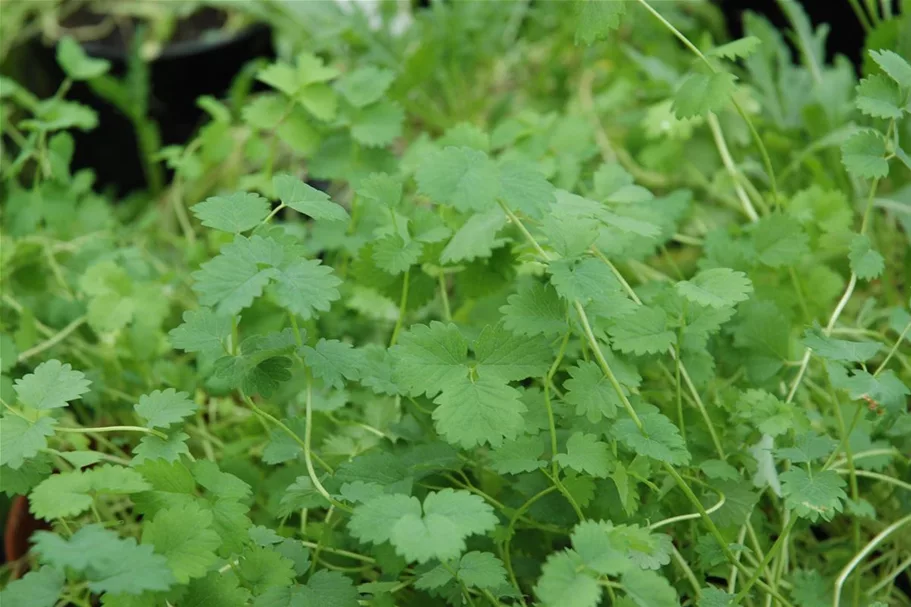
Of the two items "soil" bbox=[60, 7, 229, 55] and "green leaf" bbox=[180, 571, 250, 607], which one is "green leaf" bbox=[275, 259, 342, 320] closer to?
"green leaf" bbox=[180, 571, 250, 607]

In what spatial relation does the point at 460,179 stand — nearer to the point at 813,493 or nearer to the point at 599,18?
the point at 599,18

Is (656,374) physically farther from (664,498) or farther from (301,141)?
(301,141)

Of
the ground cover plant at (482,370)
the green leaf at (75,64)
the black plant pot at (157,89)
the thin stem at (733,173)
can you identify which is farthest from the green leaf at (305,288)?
the black plant pot at (157,89)

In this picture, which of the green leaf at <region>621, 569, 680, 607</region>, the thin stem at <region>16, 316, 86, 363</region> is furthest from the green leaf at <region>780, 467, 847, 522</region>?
the thin stem at <region>16, 316, 86, 363</region>

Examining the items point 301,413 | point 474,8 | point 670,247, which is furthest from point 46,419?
point 474,8

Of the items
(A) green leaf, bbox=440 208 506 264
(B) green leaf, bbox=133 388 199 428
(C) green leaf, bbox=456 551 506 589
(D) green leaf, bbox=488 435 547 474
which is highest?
(A) green leaf, bbox=440 208 506 264

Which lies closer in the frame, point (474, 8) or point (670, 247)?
point (670, 247)

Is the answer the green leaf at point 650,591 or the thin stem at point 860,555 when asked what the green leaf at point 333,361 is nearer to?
the green leaf at point 650,591
